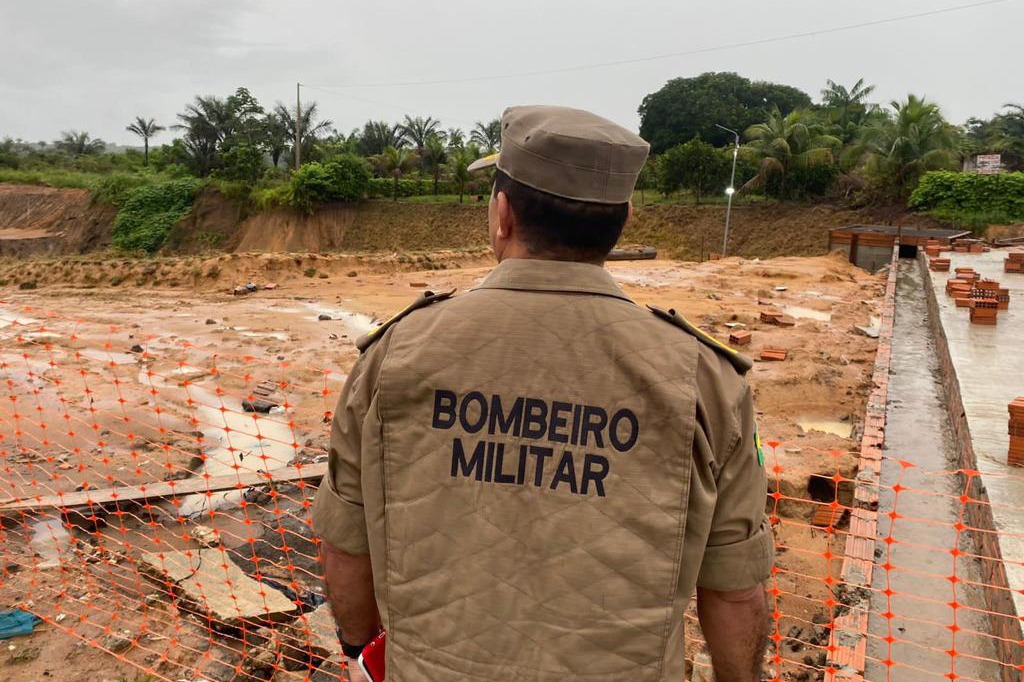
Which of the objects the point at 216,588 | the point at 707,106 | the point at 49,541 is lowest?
the point at 49,541

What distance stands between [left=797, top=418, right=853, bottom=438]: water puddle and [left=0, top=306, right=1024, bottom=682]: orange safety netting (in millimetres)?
1072

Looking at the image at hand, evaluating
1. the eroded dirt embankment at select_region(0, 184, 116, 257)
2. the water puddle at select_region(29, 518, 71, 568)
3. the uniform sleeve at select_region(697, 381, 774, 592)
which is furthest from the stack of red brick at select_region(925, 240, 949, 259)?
the eroded dirt embankment at select_region(0, 184, 116, 257)

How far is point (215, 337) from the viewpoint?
424 inches

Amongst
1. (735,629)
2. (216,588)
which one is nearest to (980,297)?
(216,588)

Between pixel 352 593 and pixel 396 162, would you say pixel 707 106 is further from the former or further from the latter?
pixel 352 593

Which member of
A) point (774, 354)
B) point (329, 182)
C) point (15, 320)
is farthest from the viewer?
point (329, 182)

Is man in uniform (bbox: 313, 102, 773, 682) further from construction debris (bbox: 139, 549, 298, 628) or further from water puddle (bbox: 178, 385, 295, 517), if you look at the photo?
water puddle (bbox: 178, 385, 295, 517)

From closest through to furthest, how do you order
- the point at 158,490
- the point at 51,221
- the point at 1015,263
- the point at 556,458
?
1. the point at 556,458
2. the point at 158,490
3. the point at 1015,263
4. the point at 51,221

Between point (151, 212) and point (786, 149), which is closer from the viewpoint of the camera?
Result: point (786, 149)

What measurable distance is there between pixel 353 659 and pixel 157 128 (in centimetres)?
4753

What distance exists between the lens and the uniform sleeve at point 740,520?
4.09 feet

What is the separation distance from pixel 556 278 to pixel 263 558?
3.46 metres

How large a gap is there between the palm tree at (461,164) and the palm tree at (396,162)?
1.97 m

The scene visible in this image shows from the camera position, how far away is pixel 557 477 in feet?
3.93
